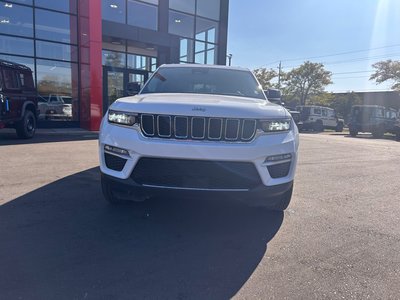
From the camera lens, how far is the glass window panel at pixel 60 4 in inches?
527

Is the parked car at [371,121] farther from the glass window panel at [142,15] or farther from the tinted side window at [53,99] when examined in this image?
the tinted side window at [53,99]

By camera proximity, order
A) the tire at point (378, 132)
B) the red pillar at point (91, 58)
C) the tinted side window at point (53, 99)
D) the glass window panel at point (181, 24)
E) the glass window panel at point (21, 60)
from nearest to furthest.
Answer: the red pillar at point (91, 58) < the glass window panel at point (21, 60) < the tinted side window at point (53, 99) < the glass window panel at point (181, 24) < the tire at point (378, 132)

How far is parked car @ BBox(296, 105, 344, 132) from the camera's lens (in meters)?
24.8

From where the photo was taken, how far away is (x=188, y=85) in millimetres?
4543

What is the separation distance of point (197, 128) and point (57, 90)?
12786 mm

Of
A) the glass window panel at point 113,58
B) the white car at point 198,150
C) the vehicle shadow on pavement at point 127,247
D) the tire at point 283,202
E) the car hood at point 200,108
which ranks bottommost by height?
the vehicle shadow on pavement at point 127,247

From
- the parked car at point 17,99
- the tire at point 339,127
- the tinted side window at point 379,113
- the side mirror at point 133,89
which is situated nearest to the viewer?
the side mirror at point 133,89

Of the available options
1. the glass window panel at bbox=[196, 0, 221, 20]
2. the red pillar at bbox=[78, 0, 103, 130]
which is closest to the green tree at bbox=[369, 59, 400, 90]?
the glass window panel at bbox=[196, 0, 221, 20]

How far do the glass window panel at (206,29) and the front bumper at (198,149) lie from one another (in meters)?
15.2

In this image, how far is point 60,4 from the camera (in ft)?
45.2

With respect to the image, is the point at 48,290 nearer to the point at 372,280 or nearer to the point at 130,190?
the point at 130,190

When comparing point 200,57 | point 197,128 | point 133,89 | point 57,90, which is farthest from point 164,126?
point 200,57

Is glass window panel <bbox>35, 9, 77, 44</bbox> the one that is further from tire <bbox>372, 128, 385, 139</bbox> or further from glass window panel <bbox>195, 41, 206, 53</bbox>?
tire <bbox>372, 128, 385, 139</bbox>

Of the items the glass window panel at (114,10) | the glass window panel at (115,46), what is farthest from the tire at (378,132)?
the glass window panel at (114,10)
